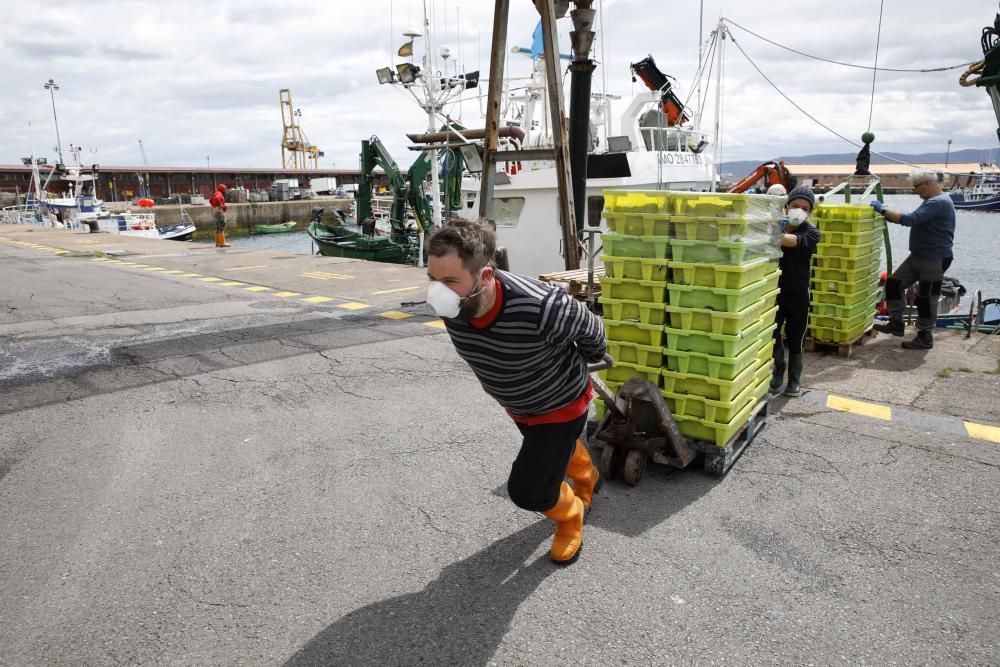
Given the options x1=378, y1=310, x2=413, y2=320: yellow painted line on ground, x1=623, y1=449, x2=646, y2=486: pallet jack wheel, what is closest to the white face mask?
x1=623, y1=449, x2=646, y2=486: pallet jack wheel

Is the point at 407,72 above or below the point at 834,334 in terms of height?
above

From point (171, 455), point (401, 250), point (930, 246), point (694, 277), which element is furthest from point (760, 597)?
point (401, 250)

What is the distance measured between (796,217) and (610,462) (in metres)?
2.64

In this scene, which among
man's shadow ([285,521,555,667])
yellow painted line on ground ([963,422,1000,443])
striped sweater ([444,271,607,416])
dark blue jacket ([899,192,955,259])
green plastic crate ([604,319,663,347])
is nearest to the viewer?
man's shadow ([285,521,555,667])

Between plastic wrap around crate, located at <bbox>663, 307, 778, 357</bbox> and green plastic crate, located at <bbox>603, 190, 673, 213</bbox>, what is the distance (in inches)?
29.6

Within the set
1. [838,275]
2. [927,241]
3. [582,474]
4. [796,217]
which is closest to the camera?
[582,474]

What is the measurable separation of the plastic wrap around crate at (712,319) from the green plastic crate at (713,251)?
29cm

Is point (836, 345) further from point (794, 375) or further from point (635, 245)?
point (635, 245)

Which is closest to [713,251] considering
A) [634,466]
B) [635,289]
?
[635,289]

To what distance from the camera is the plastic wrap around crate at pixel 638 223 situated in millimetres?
3947

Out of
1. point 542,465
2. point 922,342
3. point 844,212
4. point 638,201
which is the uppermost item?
point 638,201

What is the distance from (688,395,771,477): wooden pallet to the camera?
13.2 ft

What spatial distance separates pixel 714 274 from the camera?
12.6 ft

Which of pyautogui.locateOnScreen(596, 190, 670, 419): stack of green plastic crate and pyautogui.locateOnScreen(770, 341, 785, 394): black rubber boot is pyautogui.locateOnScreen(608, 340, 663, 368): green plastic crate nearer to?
pyautogui.locateOnScreen(596, 190, 670, 419): stack of green plastic crate
